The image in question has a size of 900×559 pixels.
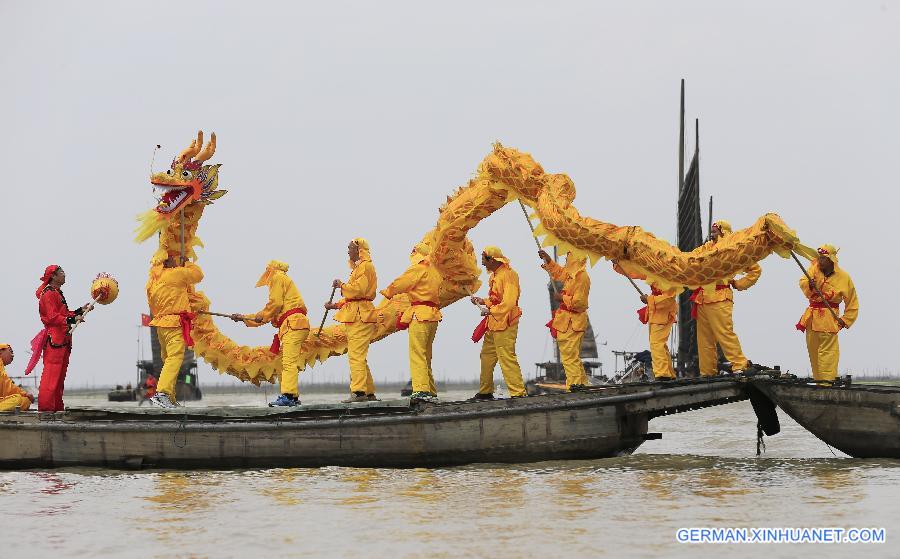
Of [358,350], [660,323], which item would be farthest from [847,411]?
[358,350]

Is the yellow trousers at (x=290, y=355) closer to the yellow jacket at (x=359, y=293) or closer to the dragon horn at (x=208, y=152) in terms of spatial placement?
the yellow jacket at (x=359, y=293)

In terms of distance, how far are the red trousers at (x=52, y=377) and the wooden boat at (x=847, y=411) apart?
28.8 ft

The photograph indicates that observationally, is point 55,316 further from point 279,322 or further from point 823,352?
point 823,352

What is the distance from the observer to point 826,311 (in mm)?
14508

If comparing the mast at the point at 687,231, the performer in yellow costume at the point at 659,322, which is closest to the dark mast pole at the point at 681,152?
the mast at the point at 687,231

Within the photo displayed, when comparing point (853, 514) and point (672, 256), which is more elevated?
point (672, 256)

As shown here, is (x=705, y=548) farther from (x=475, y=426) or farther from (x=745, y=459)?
(x=745, y=459)

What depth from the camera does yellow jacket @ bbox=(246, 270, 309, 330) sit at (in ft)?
50.8

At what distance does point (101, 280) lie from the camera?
15133mm

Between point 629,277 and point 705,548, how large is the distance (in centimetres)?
594

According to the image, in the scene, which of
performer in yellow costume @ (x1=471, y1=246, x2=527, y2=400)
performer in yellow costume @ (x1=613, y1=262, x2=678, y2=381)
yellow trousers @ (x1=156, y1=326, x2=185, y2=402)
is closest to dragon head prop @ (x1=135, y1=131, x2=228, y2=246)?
yellow trousers @ (x1=156, y1=326, x2=185, y2=402)

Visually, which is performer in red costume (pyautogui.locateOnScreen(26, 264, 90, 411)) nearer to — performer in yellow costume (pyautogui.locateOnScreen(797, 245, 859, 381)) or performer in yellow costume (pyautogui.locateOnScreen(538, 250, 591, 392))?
performer in yellow costume (pyautogui.locateOnScreen(538, 250, 591, 392))

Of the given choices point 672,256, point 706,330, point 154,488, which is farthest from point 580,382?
point 154,488

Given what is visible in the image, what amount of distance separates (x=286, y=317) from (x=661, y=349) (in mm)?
5182
